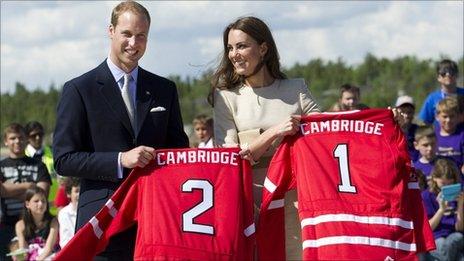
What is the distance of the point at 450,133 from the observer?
42.0 ft

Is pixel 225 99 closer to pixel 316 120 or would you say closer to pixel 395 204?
pixel 316 120

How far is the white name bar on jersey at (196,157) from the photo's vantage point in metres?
6.93

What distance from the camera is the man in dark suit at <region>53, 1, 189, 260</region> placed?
6641mm

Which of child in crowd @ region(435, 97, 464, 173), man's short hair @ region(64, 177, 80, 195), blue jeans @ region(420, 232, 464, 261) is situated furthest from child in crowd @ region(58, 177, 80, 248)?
child in crowd @ region(435, 97, 464, 173)

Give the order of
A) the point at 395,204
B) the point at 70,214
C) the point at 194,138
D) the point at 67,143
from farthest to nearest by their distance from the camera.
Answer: the point at 194,138
the point at 70,214
the point at 395,204
the point at 67,143

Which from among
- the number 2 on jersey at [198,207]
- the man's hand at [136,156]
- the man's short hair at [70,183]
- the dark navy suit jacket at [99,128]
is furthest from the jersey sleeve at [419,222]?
the man's short hair at [70,183]

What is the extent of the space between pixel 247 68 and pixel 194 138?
28.2 ft

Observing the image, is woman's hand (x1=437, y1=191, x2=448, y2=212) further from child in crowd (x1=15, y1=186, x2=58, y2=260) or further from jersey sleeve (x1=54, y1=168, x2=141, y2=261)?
jersey sleeve (x1=54, y1=168, x2=141, y2=261)

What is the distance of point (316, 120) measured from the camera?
7312mm

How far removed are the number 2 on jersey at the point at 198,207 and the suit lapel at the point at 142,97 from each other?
513 millimetres

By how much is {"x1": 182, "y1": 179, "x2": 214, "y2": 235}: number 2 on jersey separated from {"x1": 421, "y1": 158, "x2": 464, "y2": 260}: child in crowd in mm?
5457

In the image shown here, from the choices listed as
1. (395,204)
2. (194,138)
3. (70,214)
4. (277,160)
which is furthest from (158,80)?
(194,138)

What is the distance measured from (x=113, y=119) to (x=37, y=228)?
20.8ft

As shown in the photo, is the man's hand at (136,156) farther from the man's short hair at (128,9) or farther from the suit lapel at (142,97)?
the man's short hair at (128,9)
